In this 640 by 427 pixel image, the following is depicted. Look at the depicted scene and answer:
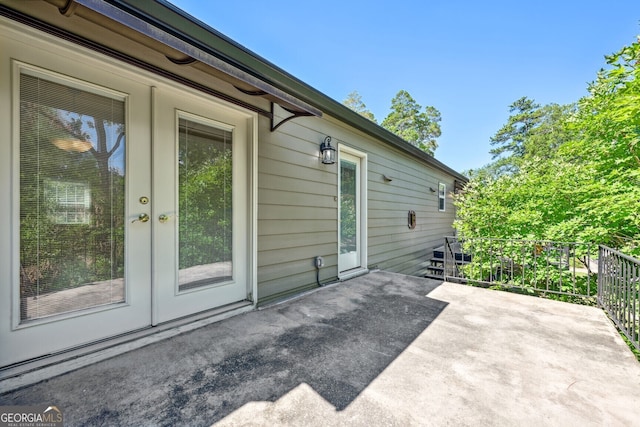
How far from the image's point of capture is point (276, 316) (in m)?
2.47

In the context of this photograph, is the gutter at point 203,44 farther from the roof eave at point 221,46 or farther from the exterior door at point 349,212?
the exterior door at point 349,212

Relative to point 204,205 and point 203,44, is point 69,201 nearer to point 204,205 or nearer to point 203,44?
point 204,205

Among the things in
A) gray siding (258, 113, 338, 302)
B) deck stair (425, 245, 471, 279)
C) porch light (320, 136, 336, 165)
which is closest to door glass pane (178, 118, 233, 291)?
gray siding (258, 113, 338, 302)

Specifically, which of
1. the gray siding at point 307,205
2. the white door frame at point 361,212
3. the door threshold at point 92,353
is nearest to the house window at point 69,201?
the door threshold at point 92,353

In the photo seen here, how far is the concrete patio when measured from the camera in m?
1.25

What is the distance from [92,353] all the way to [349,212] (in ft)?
11.2

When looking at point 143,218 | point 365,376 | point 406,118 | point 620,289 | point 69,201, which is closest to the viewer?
point 365,376

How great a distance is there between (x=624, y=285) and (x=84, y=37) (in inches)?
181

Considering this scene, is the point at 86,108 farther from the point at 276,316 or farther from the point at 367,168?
the point at 367,168

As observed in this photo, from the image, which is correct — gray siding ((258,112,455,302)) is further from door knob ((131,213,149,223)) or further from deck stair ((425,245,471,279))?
deck stair ((425,245,471,279))

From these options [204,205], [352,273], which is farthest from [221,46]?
[352,273]

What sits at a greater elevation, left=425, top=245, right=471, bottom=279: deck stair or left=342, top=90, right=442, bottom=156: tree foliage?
left=342, top=90, right=442, bottom=156: tree foliage

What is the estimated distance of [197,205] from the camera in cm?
228

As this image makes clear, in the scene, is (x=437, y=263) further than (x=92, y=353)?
Yes
